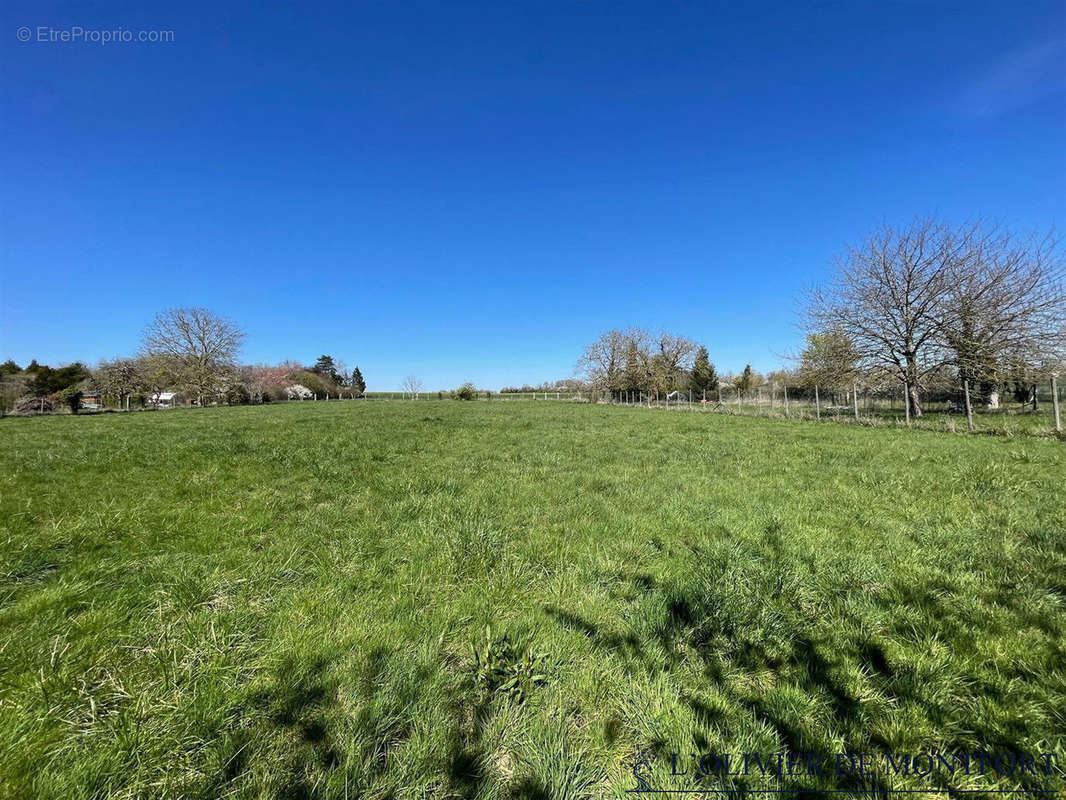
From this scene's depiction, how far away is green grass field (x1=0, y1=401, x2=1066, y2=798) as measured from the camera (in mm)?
1752

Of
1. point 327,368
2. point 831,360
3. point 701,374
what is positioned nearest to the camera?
point 831,360

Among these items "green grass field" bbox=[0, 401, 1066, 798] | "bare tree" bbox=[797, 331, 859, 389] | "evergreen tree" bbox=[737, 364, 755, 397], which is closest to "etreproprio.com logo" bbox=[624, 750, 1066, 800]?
"green grass field" bbox=[0, 401, 1066, 798]

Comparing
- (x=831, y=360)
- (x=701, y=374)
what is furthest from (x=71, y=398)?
(x=701, y=374)

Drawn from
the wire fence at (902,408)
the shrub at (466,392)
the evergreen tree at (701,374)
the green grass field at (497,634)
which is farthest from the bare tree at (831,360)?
the shrub at (466,392)

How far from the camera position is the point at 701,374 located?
191ft

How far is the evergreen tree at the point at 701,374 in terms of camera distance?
188 ft

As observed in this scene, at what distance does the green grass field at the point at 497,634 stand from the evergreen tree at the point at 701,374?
5453 centimetres

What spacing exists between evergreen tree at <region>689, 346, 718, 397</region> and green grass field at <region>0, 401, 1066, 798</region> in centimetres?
5453

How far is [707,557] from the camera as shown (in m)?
3.89

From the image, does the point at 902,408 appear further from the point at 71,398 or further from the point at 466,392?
the point at 71,398

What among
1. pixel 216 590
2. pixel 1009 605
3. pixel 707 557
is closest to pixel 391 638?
pixel 216 590

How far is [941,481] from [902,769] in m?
6.93

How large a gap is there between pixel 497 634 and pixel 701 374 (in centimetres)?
6181

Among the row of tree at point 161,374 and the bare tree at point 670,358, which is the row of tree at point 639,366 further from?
the row of tree at point 161,374
